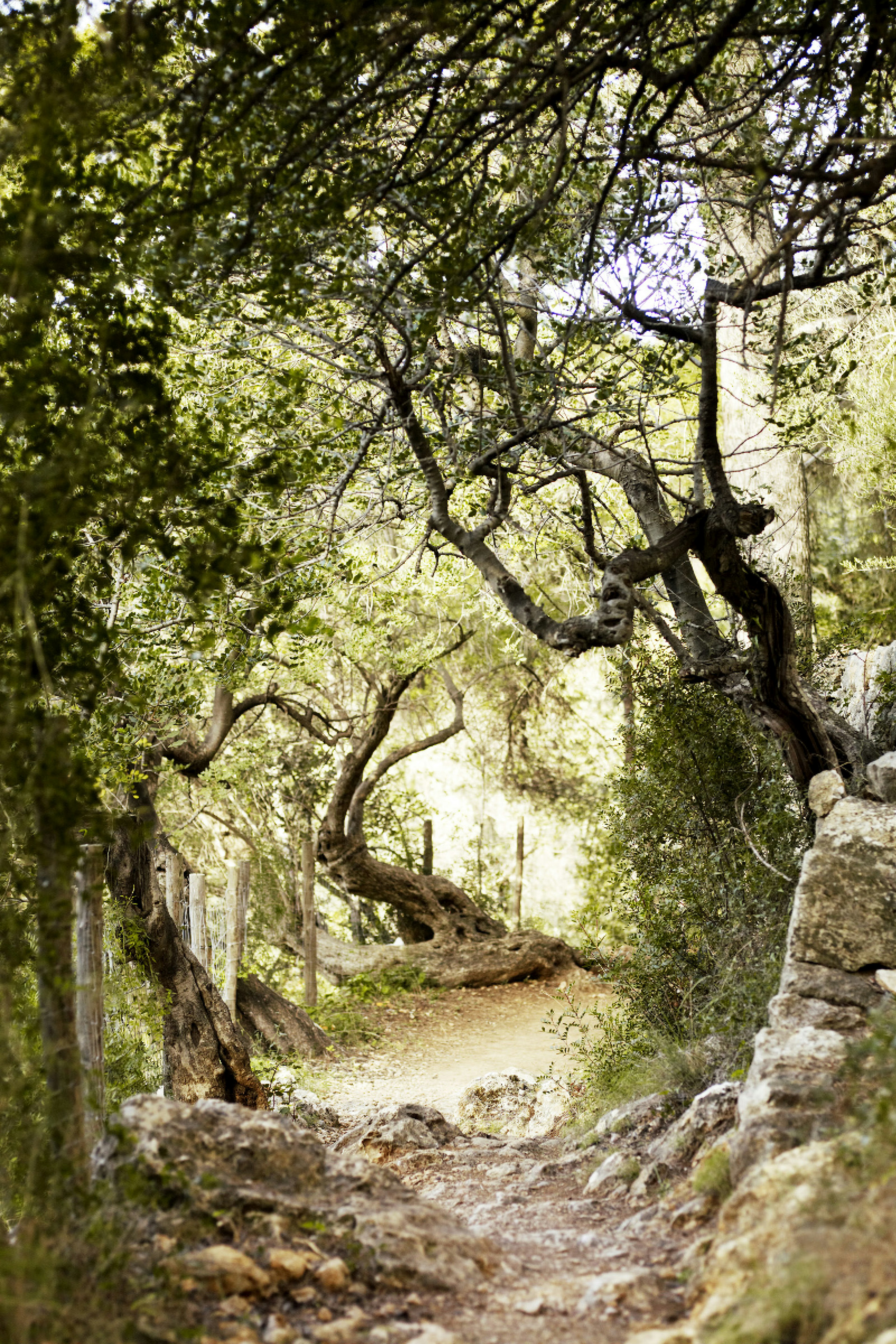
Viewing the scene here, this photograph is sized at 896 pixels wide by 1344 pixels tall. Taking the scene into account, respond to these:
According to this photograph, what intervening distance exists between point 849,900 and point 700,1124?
1.15 m

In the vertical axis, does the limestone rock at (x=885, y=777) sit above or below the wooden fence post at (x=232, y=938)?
above

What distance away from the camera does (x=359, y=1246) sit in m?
2.99

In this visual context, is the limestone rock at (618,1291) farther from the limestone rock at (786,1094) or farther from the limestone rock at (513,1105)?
the limestone rock at (513,1105)

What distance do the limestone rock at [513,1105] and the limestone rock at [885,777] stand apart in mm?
3373

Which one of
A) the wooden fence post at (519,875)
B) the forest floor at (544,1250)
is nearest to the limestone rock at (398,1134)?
the forest floor at (544,1250)

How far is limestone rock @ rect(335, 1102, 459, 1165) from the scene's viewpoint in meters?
5.90

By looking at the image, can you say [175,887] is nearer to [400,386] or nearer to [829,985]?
[400,386]

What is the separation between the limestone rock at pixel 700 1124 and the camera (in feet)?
13.1

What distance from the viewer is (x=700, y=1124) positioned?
4082 mm

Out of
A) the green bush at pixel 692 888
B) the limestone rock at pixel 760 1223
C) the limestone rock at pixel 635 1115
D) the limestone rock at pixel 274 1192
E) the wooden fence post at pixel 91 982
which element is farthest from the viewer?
the green bush at pixel 692 888

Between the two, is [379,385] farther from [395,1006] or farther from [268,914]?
[268,914]

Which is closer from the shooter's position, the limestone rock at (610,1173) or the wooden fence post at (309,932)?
the limestone rock at (610,1173)

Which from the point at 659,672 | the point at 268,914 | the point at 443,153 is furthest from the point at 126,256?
the point at 268,914

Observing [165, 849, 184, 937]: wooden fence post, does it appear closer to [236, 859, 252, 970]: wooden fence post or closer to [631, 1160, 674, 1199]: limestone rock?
[236, 859, 252, 970]: wooden fence post
